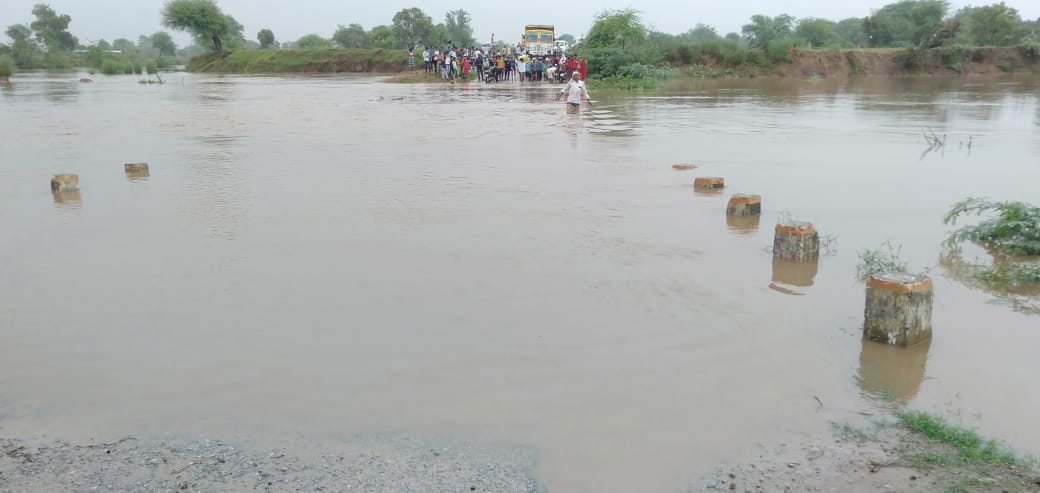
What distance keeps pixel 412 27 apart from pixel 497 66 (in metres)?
41.7

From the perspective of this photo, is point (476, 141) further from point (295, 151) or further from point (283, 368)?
point (283, 368)

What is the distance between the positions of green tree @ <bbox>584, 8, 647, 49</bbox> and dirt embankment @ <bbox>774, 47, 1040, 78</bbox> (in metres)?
10.4

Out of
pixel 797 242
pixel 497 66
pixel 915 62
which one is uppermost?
pixel 915 62

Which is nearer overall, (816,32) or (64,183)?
(64,183)

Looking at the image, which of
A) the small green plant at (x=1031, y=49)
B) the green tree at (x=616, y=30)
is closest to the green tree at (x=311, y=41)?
the green tree at (x=616, y=30)

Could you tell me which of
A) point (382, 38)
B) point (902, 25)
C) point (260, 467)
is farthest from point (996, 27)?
point (260, 467)

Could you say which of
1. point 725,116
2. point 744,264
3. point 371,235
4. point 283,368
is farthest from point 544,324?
point 725,116

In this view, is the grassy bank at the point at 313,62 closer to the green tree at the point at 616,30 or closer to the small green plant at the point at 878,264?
the green tree at the point at 616,30

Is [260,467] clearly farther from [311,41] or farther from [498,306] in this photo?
[311,41]

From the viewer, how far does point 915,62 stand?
4669 centimetres

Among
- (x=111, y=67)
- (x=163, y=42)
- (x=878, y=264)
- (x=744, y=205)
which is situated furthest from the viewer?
(x=163, y=42)

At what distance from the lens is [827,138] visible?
14.8 metres

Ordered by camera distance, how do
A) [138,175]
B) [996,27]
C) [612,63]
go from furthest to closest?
1. [996,27]
2. [612,63]
3. [138,175]

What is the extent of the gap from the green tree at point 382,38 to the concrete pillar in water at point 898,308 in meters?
69.6
